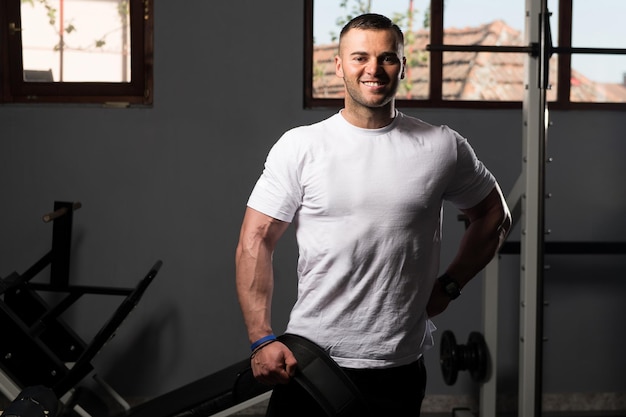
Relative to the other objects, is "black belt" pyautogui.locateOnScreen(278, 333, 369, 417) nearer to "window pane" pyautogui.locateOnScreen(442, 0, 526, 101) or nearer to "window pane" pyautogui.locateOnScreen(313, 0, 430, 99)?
"window pane" pyautogui.locateOnScreen(313, 0, 430, 99)

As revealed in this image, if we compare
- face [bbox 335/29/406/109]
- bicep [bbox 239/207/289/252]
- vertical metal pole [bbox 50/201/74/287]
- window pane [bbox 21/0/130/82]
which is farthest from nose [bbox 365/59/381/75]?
window pane [bbox 21/0/130/82]

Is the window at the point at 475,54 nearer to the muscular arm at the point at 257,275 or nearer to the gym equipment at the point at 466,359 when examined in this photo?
the gym equipment at the point at 466,359

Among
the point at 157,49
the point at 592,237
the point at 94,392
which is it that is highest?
the point at 157,49

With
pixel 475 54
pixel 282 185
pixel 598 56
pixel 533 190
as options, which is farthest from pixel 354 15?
pixel 282 185

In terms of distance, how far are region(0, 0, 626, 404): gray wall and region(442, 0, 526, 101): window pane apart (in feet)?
0.46

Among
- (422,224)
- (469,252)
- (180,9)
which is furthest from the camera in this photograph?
(180,9)

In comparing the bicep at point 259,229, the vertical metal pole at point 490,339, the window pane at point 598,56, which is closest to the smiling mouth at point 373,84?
the bicep at point 259,229

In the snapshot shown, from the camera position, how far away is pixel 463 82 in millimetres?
3729

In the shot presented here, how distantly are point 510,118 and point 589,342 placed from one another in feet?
3.58

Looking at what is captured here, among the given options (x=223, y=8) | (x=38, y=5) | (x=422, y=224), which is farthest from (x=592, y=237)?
(x=38, y=5)

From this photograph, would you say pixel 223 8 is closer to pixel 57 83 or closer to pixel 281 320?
pixel 57 83

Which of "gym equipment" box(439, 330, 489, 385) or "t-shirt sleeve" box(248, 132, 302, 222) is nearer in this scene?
"t-shirt sleeve" box(248, 132, 302, 222)

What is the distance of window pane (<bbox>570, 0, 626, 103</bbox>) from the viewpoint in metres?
3.71

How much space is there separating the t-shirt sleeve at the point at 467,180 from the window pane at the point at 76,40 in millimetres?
2227
